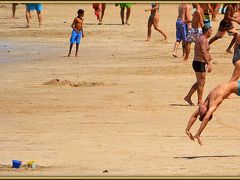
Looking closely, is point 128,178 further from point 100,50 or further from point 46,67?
point 100,50

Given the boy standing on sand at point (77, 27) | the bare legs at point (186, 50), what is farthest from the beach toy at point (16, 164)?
the boy standing on sand at point (77, 27)

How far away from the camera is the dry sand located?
12500 millimetres

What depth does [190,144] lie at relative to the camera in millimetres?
14180

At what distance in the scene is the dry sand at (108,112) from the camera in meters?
12.5

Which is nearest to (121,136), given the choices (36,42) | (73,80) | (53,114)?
(53,114)

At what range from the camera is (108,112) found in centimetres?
1742

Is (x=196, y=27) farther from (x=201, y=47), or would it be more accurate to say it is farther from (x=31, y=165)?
(x=31, y=165)

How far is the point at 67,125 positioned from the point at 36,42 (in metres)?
16.1

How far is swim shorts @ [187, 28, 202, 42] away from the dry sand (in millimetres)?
723

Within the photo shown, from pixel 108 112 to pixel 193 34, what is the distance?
658 centimetres

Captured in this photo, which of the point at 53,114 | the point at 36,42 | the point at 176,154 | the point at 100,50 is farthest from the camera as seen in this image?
the point at 36,42

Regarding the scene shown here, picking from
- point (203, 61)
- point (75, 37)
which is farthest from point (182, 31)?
point (203, 61)

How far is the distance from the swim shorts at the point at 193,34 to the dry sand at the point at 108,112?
2.37 ft

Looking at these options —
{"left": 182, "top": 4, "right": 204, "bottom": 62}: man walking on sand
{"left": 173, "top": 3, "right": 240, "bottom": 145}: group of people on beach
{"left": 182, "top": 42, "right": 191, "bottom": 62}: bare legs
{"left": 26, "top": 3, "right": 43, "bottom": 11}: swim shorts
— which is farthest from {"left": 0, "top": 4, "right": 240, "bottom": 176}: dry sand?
{"left": 26, "top": 3, "right": 43, "bottom": 11}: swim shorts
